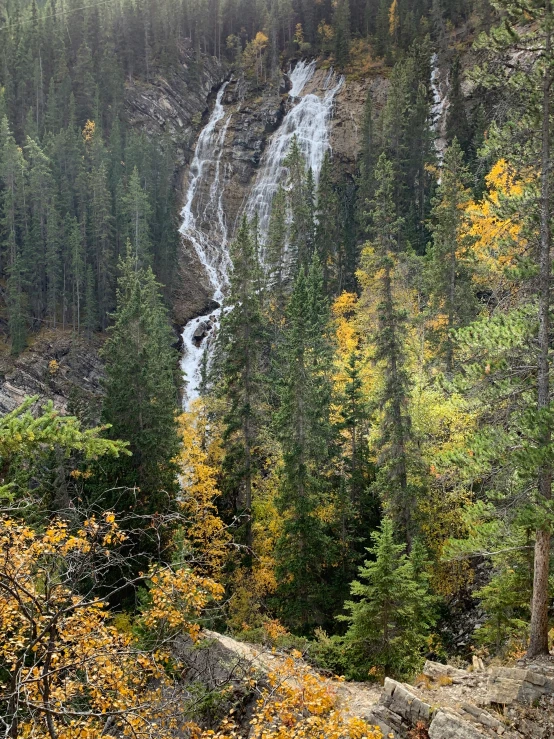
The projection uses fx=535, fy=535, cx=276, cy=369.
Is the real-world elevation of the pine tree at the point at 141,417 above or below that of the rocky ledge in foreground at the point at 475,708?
above

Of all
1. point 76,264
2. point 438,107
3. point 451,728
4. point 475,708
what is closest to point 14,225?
point 76,264

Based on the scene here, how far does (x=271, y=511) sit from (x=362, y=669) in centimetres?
1167

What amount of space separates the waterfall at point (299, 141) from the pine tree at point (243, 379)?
4076 centimetres

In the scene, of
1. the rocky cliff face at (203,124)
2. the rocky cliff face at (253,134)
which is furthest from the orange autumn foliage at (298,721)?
the rocky cliff face at (253,134)

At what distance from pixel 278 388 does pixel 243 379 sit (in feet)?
5.80

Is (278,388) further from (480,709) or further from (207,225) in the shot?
(207,225)

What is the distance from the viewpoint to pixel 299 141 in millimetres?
74000

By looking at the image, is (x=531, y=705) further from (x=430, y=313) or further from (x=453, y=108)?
(x=453, y=108)

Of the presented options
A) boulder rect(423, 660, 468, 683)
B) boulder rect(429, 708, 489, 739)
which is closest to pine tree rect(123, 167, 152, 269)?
boulder rect(423, 660, 468, 683)

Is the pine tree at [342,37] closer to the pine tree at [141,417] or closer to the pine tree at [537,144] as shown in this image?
the pine tree at [141,417]

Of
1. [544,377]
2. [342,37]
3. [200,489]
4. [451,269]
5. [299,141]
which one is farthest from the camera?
[342,37]

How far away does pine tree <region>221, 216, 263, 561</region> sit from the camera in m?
25.6

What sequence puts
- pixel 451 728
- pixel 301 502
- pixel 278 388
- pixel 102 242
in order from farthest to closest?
pixel 102 242 → pixel 278 388 → pixel 301 502 → pixel 451 728

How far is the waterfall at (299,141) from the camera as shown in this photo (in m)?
70.6
